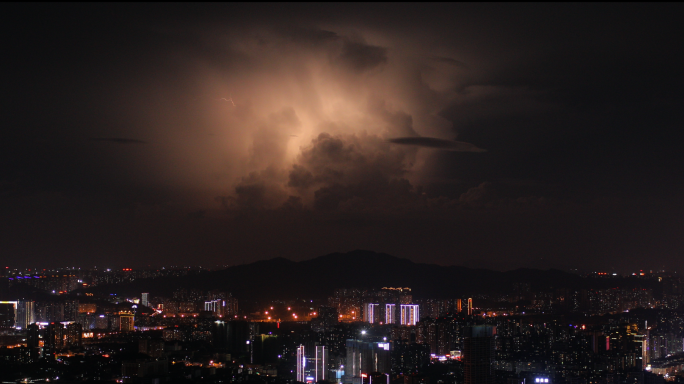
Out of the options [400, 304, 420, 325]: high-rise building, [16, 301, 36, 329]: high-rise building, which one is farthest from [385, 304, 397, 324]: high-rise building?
[16, 301, 36, 329]: high-rise building

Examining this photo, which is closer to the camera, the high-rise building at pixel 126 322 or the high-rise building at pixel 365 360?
the high-rise building at pixel 365 360

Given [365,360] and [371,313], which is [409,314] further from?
Answer: [365,360]

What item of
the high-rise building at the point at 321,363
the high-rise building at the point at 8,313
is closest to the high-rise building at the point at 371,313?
the high-rise building at the point at 321,363

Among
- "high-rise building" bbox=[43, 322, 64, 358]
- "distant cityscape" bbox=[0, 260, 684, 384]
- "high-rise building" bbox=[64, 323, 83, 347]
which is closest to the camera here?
"distant cityscape" bbox=[0, 260, 684, 384]

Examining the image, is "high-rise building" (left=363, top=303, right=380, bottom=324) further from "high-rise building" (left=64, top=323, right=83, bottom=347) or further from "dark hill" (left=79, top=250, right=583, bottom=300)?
"high-rise building" (left=64, top=323, right=83, bottom=347)

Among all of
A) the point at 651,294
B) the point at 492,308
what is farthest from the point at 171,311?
the point at 651,294

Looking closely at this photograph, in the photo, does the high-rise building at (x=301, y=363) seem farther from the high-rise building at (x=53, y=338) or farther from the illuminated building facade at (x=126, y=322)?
the illuminated building facade at (x=126, y=322)

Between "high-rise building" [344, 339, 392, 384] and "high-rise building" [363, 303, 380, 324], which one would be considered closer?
"high-rise building" [344, 339, 392, 384]
